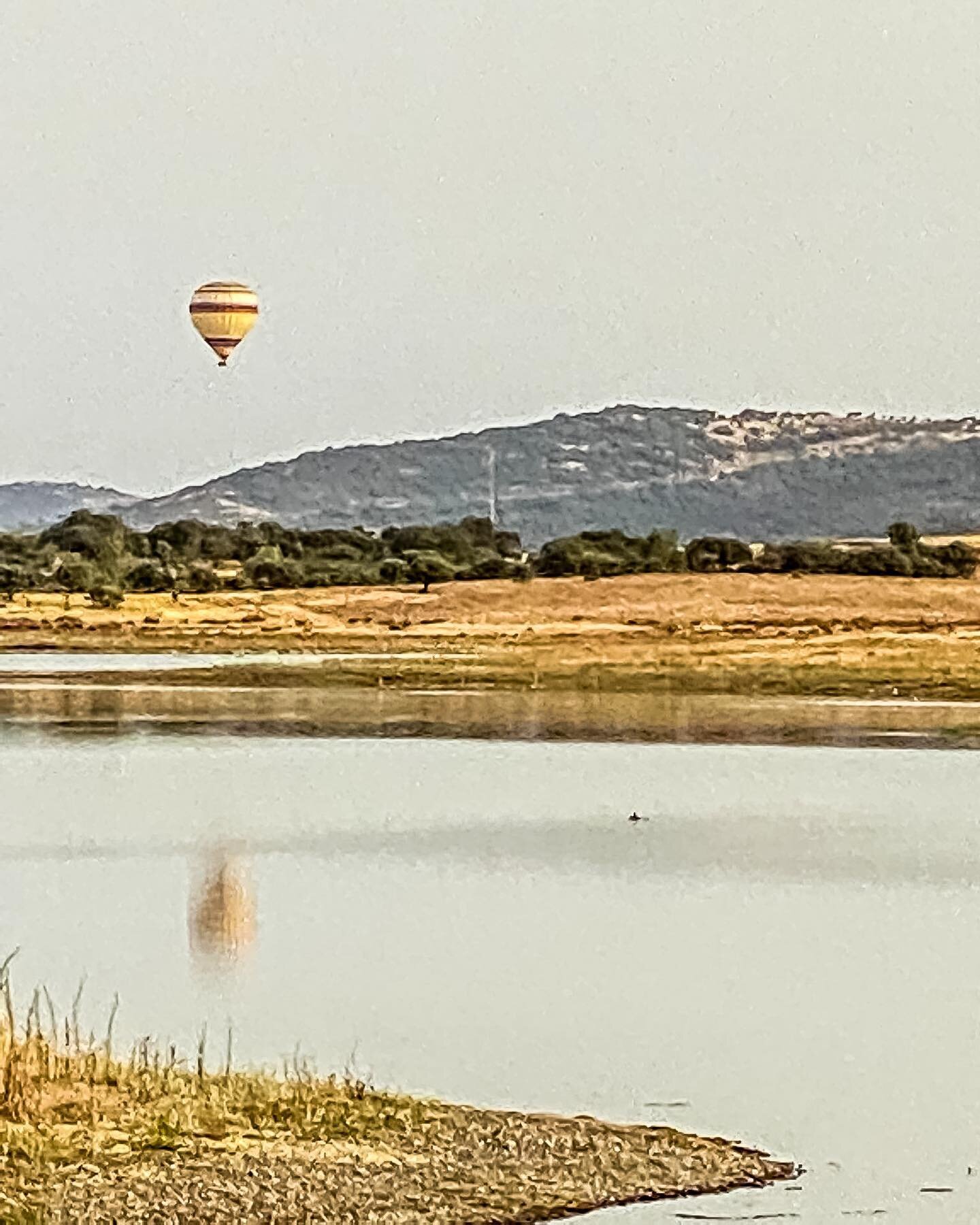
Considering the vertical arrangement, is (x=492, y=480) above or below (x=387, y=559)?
above

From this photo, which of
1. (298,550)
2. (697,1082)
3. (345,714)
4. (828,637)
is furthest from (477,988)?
(298,550)

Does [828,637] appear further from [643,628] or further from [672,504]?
[672,504]

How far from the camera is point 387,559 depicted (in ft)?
331

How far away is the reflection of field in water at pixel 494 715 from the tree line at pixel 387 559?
30409 mm

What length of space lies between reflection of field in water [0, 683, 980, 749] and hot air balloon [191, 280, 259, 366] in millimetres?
17476

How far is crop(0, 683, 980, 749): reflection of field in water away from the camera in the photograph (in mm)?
A: 46031

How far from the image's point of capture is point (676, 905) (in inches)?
952

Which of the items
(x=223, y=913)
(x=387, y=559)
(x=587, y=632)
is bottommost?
(x=223, y=913)

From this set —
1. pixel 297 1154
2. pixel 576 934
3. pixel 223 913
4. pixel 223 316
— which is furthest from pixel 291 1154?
pixel 223 316

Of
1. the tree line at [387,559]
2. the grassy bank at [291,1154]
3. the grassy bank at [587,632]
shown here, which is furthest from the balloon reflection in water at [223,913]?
the tree line at [387,559]

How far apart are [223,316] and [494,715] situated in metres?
25.9

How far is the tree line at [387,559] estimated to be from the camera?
9262 cm

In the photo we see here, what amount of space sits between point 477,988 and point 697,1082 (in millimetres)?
3598

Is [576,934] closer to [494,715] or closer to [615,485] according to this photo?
[494,715]
